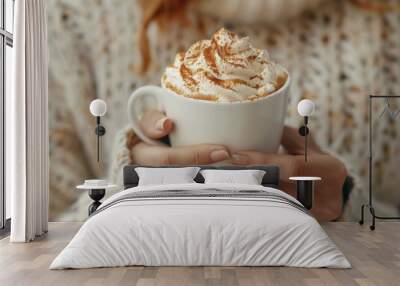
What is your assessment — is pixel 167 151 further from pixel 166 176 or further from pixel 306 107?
pixel 306 107

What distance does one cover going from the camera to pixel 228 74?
270 inches

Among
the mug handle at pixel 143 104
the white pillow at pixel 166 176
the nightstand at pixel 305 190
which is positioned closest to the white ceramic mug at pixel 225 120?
the mug handle at pixel 143 104

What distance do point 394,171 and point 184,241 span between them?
3718 millimetres

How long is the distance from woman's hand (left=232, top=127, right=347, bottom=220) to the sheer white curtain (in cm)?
270

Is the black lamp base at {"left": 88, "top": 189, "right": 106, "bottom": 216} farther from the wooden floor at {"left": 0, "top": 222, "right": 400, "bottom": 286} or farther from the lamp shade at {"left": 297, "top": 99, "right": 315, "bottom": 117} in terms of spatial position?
the lamp shade at {"left": 297, "top": 99, "right": 315, "bottom": 117}

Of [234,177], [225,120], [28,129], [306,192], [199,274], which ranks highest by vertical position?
[225,120]

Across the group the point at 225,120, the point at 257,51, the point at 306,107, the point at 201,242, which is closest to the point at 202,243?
the point at 201,242

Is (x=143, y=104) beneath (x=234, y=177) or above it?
above

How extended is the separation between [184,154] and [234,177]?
836 millimetres

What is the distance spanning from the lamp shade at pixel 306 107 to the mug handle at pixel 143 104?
1615 millimetres

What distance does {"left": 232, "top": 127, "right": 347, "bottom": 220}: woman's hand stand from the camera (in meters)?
7.14

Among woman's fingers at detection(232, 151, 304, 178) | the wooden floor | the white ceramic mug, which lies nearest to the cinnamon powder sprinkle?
the white ceramic mug

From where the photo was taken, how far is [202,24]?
7293 millimetres

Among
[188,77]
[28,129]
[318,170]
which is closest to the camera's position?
[28,129]
